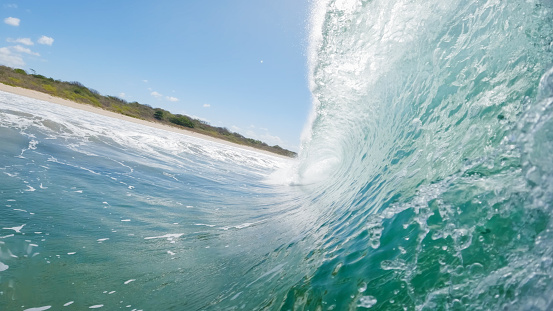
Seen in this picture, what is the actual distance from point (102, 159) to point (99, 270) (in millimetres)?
7073

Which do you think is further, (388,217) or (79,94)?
(79,94)

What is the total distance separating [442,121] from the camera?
3861mm

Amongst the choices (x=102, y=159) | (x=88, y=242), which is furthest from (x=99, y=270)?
(x=102, y=159)

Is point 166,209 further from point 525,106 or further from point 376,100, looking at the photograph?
point 525,106

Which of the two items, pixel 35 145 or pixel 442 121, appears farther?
pixel 35 145

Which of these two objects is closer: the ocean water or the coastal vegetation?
the ocean water

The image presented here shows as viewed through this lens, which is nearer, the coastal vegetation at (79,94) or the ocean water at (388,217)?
the ocean water at (388,217)

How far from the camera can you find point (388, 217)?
10.5 ft

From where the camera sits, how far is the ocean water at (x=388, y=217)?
214 cm

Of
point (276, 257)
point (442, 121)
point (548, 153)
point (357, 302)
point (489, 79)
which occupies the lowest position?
point (276, 257)

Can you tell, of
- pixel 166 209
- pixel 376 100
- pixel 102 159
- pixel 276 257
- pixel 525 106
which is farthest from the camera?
pixel 102 159

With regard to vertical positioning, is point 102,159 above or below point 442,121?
below

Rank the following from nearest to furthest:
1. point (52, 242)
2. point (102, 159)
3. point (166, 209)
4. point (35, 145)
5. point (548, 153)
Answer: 1. point (548, 153)
2. point (52, 242)
3. point (166, 209)
4. point (35, 145)
5. point (102, 159)

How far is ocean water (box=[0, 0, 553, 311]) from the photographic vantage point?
2137mm
